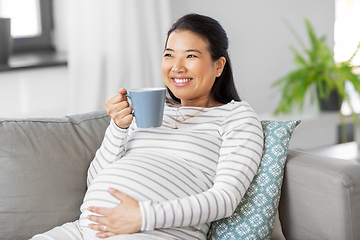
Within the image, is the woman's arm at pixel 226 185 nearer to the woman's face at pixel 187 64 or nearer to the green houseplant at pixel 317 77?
the woman's face at pixel 187 64

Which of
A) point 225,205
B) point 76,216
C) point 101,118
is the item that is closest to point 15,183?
point 76,216

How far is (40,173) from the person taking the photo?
130 centimetres

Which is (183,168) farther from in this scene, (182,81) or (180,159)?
(182,81)

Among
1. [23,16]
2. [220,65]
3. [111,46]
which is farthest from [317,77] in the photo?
[23,16]

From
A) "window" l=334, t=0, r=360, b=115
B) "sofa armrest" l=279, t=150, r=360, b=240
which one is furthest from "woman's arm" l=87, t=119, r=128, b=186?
"window" l=334, t=0, r=360, b=115

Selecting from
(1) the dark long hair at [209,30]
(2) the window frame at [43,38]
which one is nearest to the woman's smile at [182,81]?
(1) the dark long hair at [209,30]

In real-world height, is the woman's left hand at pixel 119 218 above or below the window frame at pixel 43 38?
below

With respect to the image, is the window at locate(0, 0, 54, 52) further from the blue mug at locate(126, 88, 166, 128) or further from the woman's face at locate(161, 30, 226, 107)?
the blue mug at locate(126, 88, 166, 128)

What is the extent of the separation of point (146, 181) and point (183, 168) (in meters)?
0.11

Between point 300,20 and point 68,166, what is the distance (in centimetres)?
225

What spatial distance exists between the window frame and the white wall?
4 centimetres

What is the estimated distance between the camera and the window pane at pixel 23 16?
2.24 m

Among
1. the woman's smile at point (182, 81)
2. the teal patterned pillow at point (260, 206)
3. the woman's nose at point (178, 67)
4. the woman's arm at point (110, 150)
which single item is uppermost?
the woman's nose at point (178, 67)

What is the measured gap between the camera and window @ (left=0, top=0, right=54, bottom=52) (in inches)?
88.7
